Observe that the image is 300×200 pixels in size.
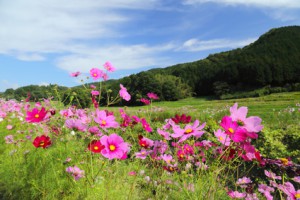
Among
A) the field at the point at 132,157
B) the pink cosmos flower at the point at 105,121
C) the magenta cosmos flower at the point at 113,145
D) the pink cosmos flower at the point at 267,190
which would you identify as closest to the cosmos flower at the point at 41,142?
the field at the point at 132,157

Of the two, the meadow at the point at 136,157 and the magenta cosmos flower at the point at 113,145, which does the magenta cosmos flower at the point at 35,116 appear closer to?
the meadow at the point at 136,157

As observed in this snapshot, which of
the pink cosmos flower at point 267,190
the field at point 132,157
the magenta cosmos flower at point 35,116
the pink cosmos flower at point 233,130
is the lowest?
the pink cosmos flower at point 267,190

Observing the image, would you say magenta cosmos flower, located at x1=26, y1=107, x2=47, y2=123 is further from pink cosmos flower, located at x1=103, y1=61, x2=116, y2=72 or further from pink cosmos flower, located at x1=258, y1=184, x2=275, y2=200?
pink cosmos flower, located at x1=258, y1=184, x2=275, y2=200

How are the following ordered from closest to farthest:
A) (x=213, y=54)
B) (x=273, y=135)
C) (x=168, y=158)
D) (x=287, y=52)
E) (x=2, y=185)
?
(x=168, y=158) → (x=2, y=185) → (x=273, y=135) → (x=287, y=52) → (x=213, y=54)

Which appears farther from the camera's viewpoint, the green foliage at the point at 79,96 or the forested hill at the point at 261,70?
the forested hill at the point at 261,70

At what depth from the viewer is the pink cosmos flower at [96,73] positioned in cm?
212

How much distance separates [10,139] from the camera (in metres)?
3.01

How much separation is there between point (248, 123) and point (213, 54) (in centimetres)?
6495

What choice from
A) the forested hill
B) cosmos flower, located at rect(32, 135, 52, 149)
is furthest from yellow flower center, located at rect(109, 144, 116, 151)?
the forested hill

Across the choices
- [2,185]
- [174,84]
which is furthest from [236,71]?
[2,185]

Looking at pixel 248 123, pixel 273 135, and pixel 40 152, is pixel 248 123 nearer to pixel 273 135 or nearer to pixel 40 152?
pixel 40 152

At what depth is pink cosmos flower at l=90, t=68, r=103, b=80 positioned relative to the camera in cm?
212

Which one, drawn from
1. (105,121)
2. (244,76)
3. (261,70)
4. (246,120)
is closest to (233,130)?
(246,120)

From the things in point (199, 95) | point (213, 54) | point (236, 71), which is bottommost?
point (199, 95)
